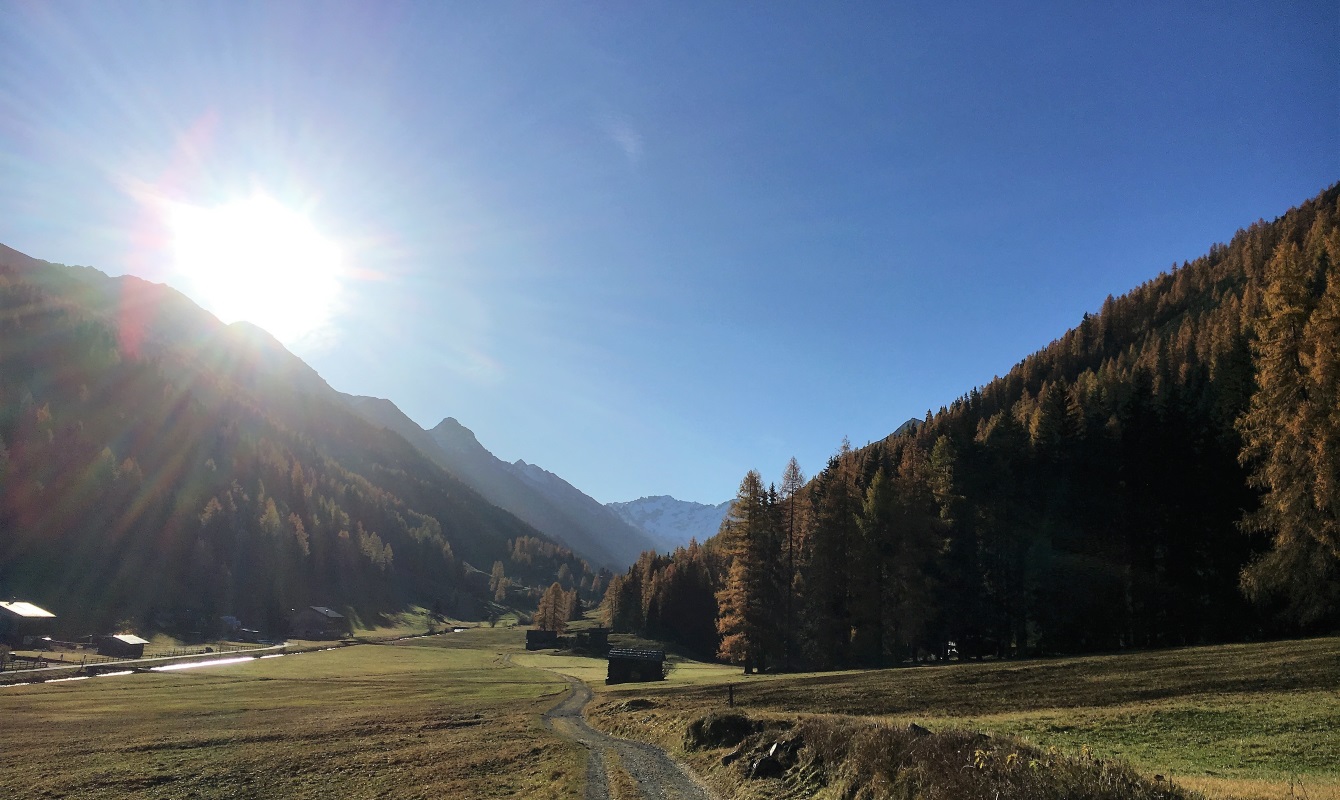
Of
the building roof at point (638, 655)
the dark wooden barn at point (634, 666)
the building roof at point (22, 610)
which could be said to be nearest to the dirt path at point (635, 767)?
the dark wooden barn at point (634, 666)

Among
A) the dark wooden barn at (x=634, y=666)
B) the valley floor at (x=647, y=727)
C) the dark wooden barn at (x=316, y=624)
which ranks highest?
the valley floor at (x=647, y=727)

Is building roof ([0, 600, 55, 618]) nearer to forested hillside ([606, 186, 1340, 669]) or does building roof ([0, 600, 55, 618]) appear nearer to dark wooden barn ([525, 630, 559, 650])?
dark wooden barn ([525, 630, 559, 650])

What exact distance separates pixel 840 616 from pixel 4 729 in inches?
2657

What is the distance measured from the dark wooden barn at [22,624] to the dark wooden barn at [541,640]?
85.7 metres

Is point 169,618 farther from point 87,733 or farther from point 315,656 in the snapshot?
point 87,733

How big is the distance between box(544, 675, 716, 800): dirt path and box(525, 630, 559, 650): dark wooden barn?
10615cm

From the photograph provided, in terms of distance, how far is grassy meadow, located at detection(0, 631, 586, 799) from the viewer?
1107 inches

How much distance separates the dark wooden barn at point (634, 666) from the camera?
7562 centimetres

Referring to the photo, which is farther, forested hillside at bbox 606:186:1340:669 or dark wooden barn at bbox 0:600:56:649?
dark wooden barn at bbox 0:600:56:649

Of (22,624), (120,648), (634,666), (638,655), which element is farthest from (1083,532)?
(22,624)

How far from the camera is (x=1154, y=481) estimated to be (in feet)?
193

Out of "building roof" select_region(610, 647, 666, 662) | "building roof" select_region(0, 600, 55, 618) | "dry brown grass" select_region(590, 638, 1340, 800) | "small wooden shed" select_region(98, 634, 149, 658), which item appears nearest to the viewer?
"dry brown grass" select_region(590, 638, 1340, 800)

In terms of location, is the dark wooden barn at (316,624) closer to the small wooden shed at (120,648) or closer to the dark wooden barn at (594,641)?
the small wooden shed at (120,648)

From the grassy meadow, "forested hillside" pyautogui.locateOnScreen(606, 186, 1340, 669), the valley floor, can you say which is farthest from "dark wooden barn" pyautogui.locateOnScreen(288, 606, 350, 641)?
"forested hillside" pyautogui.locateOnScreen(606, 186, 1340, 669)
